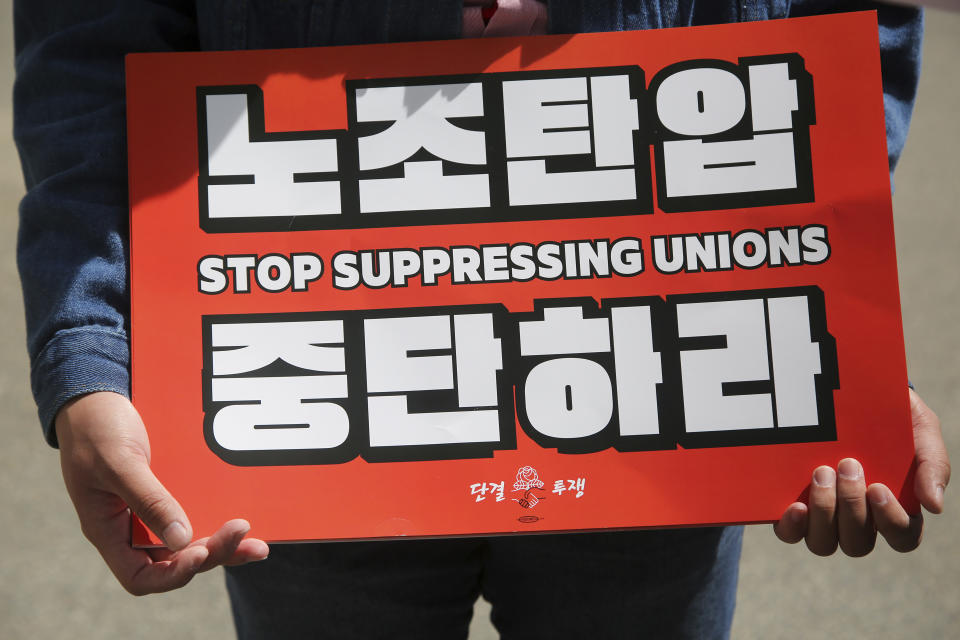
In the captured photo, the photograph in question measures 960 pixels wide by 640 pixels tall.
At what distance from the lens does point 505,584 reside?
0.77 meters

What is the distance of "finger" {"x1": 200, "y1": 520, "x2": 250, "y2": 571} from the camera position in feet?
2.03

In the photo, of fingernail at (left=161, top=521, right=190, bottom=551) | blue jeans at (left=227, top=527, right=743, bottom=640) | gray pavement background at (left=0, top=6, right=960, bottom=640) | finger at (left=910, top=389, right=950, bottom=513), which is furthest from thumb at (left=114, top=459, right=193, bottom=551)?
gray pavement background at (left=0, top=6, right=960, bottom=640)

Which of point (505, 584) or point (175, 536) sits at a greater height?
point (175, 536)

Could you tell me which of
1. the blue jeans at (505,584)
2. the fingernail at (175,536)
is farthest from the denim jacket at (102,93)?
the blue jeans at (505,584)

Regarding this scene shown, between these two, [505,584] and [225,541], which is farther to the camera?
[505,584]

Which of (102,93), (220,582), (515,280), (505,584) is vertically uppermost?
(102,93)

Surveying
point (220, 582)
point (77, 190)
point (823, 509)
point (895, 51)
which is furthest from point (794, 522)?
point (220, 582)

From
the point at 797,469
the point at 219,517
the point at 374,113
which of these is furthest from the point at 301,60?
the point at 797,469

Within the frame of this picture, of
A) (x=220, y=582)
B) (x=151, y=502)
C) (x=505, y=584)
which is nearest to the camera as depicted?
(x=151, y=502)

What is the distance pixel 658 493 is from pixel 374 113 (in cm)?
40

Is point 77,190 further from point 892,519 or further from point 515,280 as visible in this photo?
point 892,519

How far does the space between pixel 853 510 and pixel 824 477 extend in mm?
32

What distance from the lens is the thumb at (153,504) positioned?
23.6 inches

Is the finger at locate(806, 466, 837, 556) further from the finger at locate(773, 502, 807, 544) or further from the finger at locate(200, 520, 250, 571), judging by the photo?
the finger at locate(200, 520, 250, 571)
